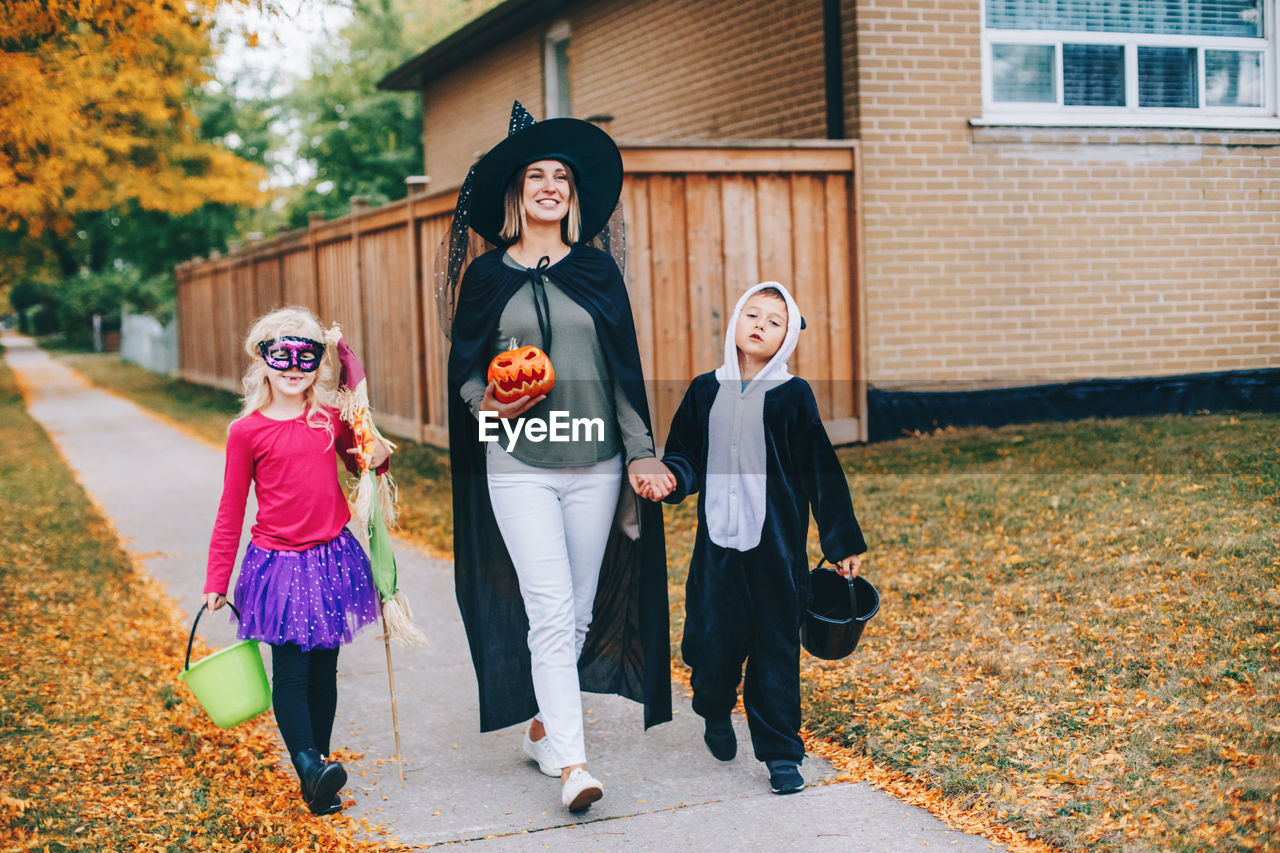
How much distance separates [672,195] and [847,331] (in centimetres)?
176

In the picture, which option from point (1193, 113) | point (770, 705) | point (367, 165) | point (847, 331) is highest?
point (367, 165)

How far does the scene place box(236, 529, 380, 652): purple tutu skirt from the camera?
3854 mm

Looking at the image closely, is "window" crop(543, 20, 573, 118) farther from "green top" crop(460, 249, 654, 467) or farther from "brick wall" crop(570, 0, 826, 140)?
"green top" crop(460, 249, 654, 467)

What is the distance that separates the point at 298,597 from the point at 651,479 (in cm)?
117

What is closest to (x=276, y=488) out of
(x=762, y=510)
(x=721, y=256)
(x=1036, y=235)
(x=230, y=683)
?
(x=230, y=683)

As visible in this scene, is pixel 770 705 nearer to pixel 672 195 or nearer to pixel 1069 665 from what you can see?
pixel 1069 665

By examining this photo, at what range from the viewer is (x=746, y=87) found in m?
11.4

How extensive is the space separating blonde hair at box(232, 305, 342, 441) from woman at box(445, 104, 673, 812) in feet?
1.31

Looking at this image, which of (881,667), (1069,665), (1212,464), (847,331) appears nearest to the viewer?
(1069,665)

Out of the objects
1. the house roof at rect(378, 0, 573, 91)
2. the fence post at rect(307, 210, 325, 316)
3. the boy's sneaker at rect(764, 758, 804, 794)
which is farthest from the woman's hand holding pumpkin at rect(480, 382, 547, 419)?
the house roof at rect(378, 0, 573, 91)

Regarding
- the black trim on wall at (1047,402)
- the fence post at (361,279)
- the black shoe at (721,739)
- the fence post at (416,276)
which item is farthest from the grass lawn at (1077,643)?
the fence post at (361,279)

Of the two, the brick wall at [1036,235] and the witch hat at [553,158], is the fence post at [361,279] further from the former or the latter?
the witch hat at [553,158]

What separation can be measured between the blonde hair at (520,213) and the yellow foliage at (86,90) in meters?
2.86

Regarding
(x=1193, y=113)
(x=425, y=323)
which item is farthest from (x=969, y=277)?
(x=425, y=323)
